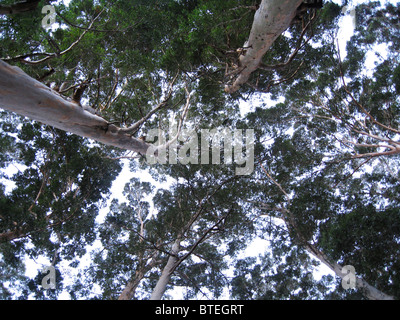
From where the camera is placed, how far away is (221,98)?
28.5 ft

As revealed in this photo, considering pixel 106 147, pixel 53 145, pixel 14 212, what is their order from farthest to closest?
1. pixel 106 147
2. pixel 53 145
3. pixel 14 212

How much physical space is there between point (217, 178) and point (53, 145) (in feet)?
17.2

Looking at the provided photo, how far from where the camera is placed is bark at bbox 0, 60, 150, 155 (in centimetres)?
252

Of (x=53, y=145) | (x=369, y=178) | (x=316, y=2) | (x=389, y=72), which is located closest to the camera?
(x=316, y=2)

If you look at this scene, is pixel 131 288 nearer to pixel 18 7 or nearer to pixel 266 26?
pixel 18 7

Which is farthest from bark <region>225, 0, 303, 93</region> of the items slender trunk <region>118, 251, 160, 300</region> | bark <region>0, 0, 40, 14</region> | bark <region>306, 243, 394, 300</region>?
slender trunk <region>118, 251, 160, 300</region>

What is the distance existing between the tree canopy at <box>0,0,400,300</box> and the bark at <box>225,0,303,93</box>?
1.1 inches

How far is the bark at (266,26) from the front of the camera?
12.1 feet

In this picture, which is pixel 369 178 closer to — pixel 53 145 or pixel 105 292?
pixel 105 292

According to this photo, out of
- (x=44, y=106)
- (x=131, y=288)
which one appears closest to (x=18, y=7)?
(x=44, y=106)

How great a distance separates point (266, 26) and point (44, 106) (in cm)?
355

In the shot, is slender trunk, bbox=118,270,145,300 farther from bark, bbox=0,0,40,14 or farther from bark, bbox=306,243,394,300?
bark, bbox=0,0,40,14

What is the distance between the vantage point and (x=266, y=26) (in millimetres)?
4094
